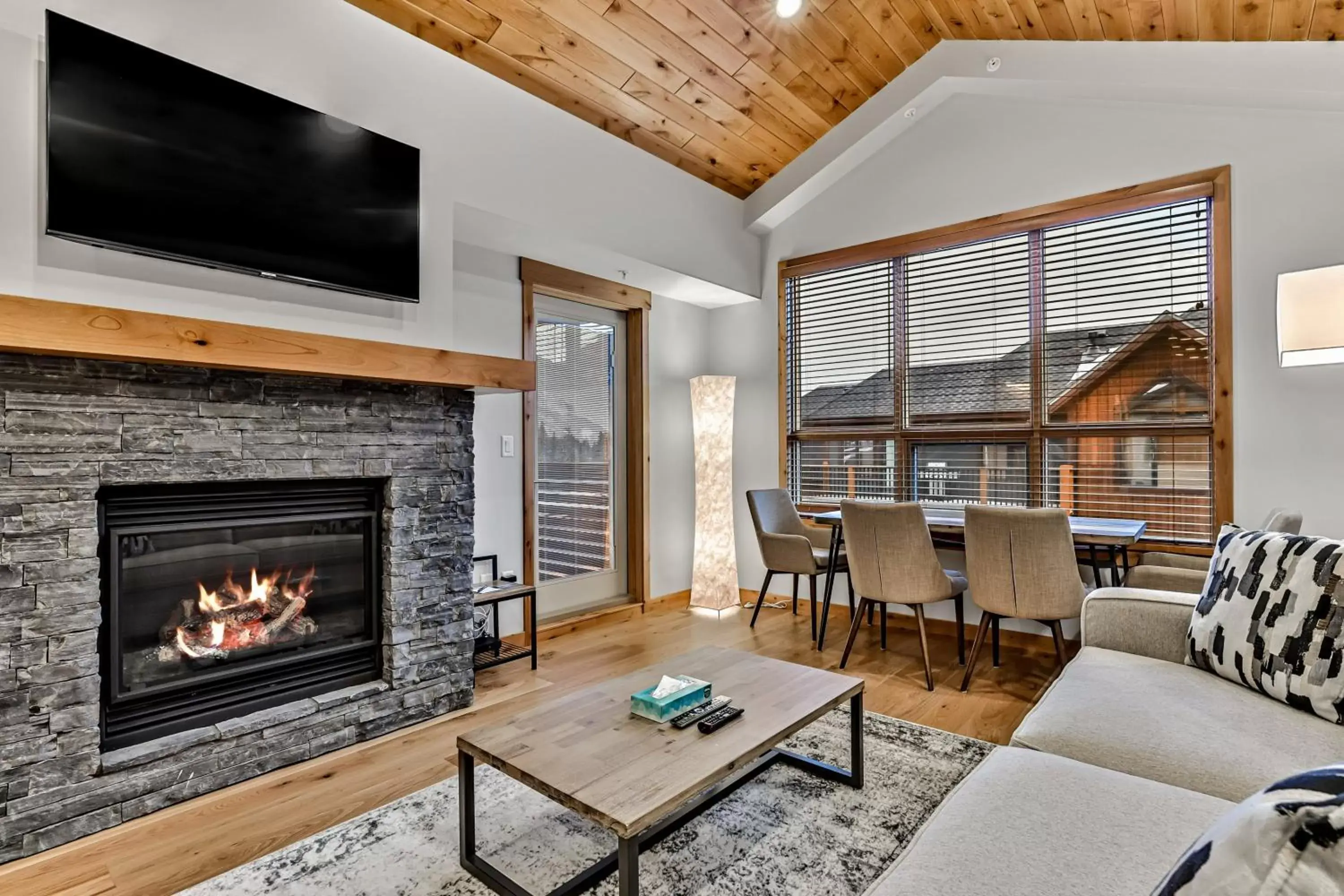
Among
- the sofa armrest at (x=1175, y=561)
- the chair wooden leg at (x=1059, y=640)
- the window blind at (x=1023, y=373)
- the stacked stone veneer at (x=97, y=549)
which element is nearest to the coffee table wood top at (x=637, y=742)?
the stacked stone veneer at (x=97, y=549)

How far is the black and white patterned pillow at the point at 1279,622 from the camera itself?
1650 mm

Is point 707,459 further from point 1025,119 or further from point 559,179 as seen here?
point 1025,119

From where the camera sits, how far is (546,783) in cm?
149

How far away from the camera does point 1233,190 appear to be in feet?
10.8

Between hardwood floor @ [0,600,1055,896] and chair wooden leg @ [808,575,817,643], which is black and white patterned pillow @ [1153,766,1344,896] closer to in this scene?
hardwood floor @ [0,600,1055,896]

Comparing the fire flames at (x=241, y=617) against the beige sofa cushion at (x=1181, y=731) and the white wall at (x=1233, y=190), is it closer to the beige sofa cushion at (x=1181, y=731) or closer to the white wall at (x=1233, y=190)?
the beige sofa cushion at (x=1181, y=731)

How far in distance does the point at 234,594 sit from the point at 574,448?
7.14ft

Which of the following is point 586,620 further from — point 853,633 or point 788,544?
point 853,633

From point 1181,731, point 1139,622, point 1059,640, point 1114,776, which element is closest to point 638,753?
point 1114,776

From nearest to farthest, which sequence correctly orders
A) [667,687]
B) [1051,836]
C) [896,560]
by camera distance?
1. [1051,836]
2. [667,687]
3. [896,560]

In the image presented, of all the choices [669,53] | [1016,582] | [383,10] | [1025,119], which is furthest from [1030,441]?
[383,10]

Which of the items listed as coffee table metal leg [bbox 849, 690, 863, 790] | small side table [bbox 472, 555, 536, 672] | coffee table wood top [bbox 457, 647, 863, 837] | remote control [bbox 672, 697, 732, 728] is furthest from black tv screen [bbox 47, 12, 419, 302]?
coffee table metal leg [bbox 849, 690, 863, 790]

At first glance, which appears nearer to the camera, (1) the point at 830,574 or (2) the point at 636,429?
(1) the point at 830,574

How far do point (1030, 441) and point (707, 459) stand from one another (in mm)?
2015
